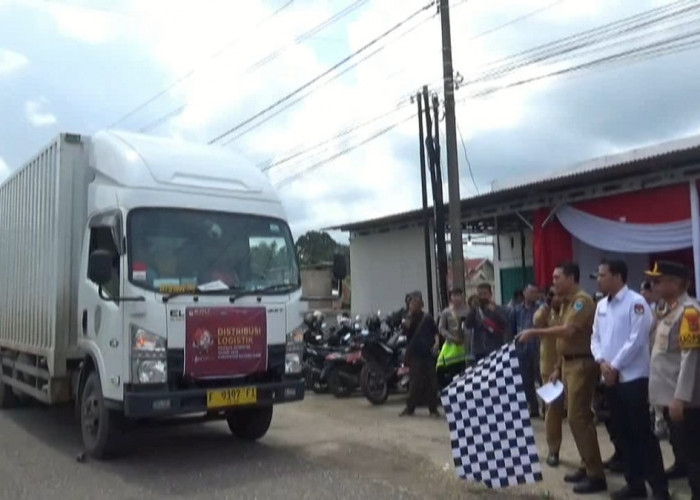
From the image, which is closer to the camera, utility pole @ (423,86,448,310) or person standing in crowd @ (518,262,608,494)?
person standing in crowd @ (518,262,608,494)

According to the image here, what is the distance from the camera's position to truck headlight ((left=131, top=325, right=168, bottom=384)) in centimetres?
748

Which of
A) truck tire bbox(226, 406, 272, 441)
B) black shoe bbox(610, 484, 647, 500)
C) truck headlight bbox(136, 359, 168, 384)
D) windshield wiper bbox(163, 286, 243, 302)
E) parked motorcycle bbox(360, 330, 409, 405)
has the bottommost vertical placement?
black shoe bbox(610, 484, 647, 500)

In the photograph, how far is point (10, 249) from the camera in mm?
10977

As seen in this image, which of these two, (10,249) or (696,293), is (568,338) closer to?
(696,293)

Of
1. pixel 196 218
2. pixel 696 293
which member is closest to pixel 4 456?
pixel 196 218

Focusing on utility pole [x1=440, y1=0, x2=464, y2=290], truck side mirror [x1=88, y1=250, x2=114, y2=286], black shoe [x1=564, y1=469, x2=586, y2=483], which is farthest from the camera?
utility pole [x1=440, y1=0, x2=464, y2=290]

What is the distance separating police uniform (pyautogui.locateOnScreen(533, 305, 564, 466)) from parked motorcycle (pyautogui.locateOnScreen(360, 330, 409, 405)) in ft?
15.4

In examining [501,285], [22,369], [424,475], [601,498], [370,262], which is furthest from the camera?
[370,262]

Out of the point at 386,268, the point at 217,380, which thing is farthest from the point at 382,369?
the point at 386,268

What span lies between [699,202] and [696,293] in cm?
135

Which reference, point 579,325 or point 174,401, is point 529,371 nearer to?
point 579,325

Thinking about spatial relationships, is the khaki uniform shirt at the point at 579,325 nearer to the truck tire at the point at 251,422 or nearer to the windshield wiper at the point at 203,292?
the windshield wiper at the point at 203,292

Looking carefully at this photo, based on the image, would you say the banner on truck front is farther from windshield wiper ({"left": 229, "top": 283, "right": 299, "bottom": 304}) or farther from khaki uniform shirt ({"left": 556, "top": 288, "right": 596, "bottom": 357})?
khaki uniform shirt ({"left": 556, "top": 288, "right": 596, "bottom": 357})

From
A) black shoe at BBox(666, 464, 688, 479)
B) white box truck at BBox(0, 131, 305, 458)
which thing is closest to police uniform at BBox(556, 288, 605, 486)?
black shoe at BBox(666, 464, 688, 479)
